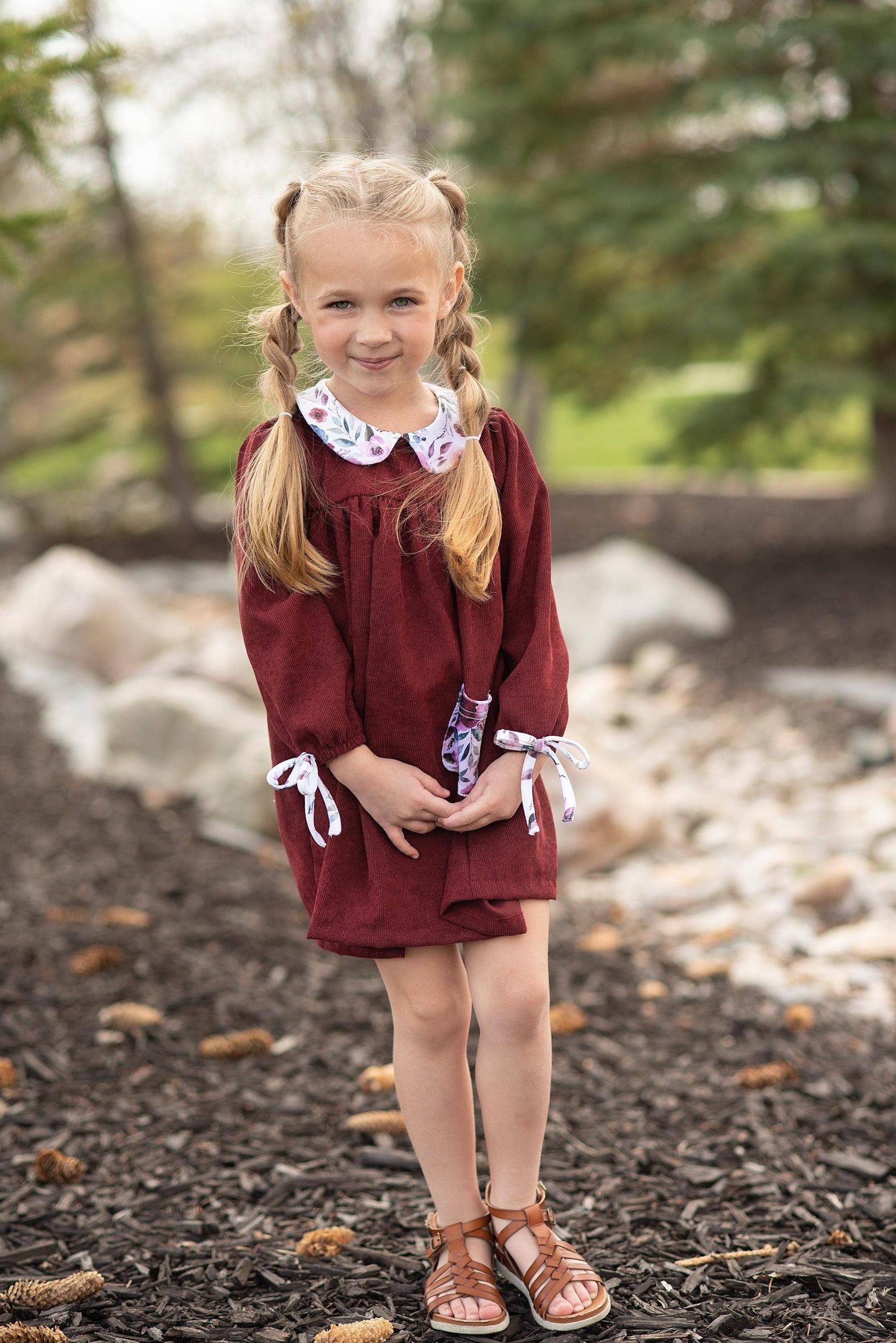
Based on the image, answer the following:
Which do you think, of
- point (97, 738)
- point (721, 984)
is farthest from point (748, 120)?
point (721, 984)

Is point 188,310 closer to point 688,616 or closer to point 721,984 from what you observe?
point 688,616

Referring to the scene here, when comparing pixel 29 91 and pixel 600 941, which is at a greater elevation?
pixel 29 91

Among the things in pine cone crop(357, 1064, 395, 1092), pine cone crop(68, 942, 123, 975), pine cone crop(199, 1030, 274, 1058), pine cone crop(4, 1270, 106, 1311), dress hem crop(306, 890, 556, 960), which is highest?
dress hem crop(306, 890, 556, 960)

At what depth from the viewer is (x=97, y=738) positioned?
534 cm

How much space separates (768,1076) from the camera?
2730 mm

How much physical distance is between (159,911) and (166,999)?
562 millimetres

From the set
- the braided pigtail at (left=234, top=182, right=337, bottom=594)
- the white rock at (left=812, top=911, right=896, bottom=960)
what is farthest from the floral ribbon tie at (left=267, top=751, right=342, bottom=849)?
the white rock at (left=812, top=911, right=896, bottom=960)

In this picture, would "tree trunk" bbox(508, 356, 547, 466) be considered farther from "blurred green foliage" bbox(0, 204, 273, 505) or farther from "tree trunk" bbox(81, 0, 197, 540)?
"tree trunk" bbox(81, 0, 197, 540)

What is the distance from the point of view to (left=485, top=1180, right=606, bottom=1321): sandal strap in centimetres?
189

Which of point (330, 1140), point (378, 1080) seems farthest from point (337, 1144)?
point (378, 1080)

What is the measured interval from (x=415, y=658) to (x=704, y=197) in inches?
234

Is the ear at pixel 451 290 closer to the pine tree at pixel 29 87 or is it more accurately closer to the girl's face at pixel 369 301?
the girl's face at pixel 369 301

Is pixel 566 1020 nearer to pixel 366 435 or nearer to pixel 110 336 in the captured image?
pixel 366 435

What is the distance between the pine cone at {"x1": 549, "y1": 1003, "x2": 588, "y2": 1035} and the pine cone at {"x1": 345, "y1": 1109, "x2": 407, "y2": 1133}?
57 cm
